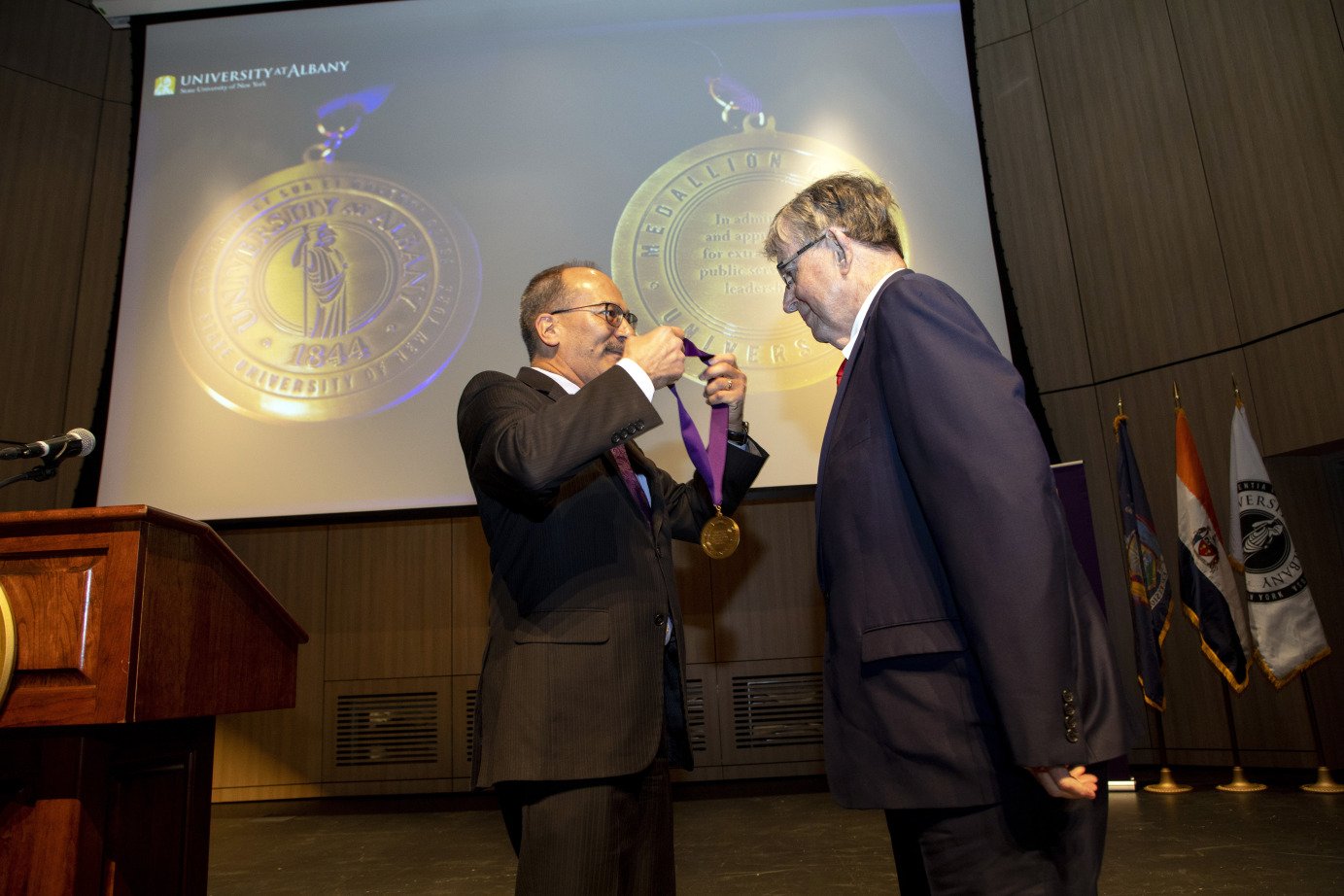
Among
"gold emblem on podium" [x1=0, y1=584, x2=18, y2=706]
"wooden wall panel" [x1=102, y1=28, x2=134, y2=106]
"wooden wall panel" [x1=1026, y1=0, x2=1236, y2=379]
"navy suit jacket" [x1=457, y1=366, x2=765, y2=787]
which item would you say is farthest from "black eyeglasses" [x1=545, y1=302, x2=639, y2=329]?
"wooden wall panel" [x1=102, y1=28, x2=134, y2=106]

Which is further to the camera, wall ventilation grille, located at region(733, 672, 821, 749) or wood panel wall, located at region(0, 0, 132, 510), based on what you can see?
wood panel wall, located at region(0, 0, 132, 510)

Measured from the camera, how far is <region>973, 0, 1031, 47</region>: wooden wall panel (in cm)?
558

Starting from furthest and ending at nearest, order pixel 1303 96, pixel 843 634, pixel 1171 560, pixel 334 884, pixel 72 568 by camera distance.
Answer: pixel 1171 560, pixel 1303 96, pixel 334 884, pixel 72 568, pixel 843 634

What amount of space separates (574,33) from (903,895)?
4.82 m

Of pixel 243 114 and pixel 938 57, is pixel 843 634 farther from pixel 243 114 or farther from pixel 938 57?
pixel 243 114

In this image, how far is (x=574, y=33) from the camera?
5020mm

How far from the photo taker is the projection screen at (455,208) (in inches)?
181

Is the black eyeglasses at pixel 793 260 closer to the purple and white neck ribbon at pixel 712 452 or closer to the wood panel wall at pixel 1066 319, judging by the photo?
the purple and white neck ribbon at pixel 712 452

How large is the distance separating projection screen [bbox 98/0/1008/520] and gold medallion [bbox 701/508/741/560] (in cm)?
226

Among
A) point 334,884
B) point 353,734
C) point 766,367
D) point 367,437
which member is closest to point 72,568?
point 334,884

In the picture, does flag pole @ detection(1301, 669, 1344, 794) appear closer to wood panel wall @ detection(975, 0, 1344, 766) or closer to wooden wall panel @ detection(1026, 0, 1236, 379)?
wood panel wall @ detection(975, 0, 1344, 766)

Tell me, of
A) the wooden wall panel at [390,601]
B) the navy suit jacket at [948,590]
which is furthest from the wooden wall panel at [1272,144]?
the wooden wall panel at [390,601]

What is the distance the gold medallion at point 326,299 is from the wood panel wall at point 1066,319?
33.0 inches

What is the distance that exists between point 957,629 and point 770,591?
3.93 metres
